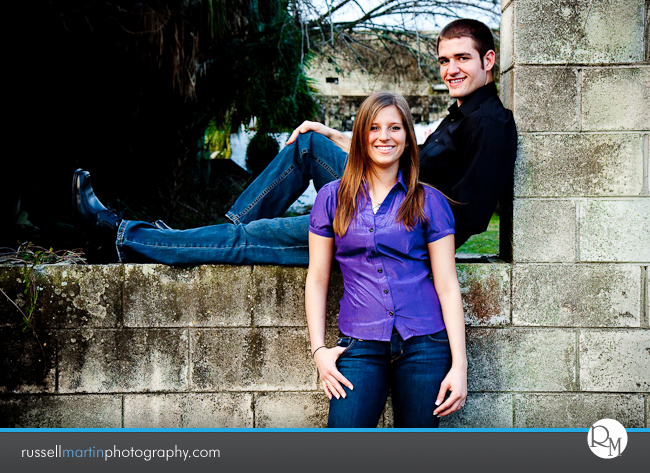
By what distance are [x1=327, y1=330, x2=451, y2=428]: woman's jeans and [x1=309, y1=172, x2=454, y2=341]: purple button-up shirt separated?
0.14 ft

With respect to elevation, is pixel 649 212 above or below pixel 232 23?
below

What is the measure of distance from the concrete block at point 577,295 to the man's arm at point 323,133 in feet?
3.39

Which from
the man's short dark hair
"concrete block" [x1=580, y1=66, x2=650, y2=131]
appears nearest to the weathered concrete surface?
the man's short dark hair

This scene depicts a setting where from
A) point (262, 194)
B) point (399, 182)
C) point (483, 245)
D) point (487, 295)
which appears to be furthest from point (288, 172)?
point (483, 245)

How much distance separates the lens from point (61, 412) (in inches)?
95.9

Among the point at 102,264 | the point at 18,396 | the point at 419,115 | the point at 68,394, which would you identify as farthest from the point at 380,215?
the point at 419,115

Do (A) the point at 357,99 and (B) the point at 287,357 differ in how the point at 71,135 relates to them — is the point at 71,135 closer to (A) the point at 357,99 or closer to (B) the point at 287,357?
(B) the point at 287,357

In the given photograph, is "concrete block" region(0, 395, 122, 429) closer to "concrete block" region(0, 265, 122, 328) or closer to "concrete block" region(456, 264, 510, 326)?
"concrete block" region(0, 265, 122, 328)

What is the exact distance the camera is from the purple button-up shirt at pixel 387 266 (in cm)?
183

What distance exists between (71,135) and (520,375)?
536 centimetres

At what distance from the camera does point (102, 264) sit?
95.3 inches

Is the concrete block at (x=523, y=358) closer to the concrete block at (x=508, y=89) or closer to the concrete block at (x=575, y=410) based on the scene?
the concrete block at (x=575, y=410)

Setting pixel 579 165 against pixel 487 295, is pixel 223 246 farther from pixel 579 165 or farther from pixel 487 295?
pixel 579 165

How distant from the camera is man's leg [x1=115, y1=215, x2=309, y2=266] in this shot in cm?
239
